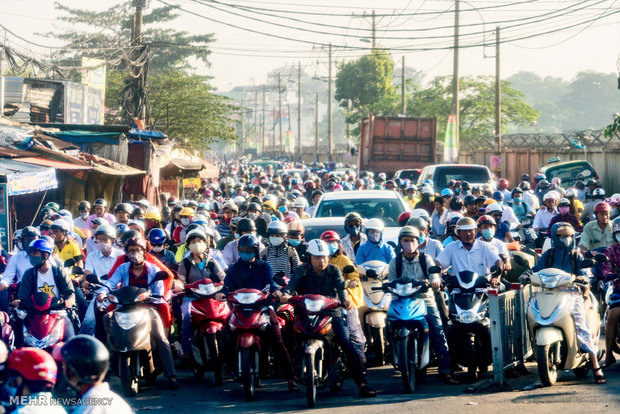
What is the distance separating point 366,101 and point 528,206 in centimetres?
4915

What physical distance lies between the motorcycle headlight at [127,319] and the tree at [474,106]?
177 feet

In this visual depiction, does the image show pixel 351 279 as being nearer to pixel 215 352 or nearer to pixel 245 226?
pixel 215 352

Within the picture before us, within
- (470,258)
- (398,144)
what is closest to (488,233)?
(470,258)

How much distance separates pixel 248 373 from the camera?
8.53 m

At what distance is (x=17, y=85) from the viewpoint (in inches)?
1144

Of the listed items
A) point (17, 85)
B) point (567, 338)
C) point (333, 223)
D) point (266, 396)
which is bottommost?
point (266, 396)

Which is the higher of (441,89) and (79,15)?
(79,15)

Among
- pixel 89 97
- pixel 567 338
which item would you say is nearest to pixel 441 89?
pixel 89 97

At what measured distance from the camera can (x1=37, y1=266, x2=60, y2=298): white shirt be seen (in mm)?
9016

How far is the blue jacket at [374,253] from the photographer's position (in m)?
10.9

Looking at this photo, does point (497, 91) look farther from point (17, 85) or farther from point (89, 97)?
point (17, 85)

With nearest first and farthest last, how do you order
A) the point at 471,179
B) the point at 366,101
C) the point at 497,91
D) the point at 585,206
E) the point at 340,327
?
the point at 340,327 → the point at 585,206 → the point at 471,179 → the point at 497,91 → the point at 366,101

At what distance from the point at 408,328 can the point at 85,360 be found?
4747mm

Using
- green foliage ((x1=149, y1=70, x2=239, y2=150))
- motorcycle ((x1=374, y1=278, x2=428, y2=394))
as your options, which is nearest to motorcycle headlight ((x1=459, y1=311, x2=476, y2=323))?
motorcycle ((x1=374, y1=278, x2=428, y2=394))
